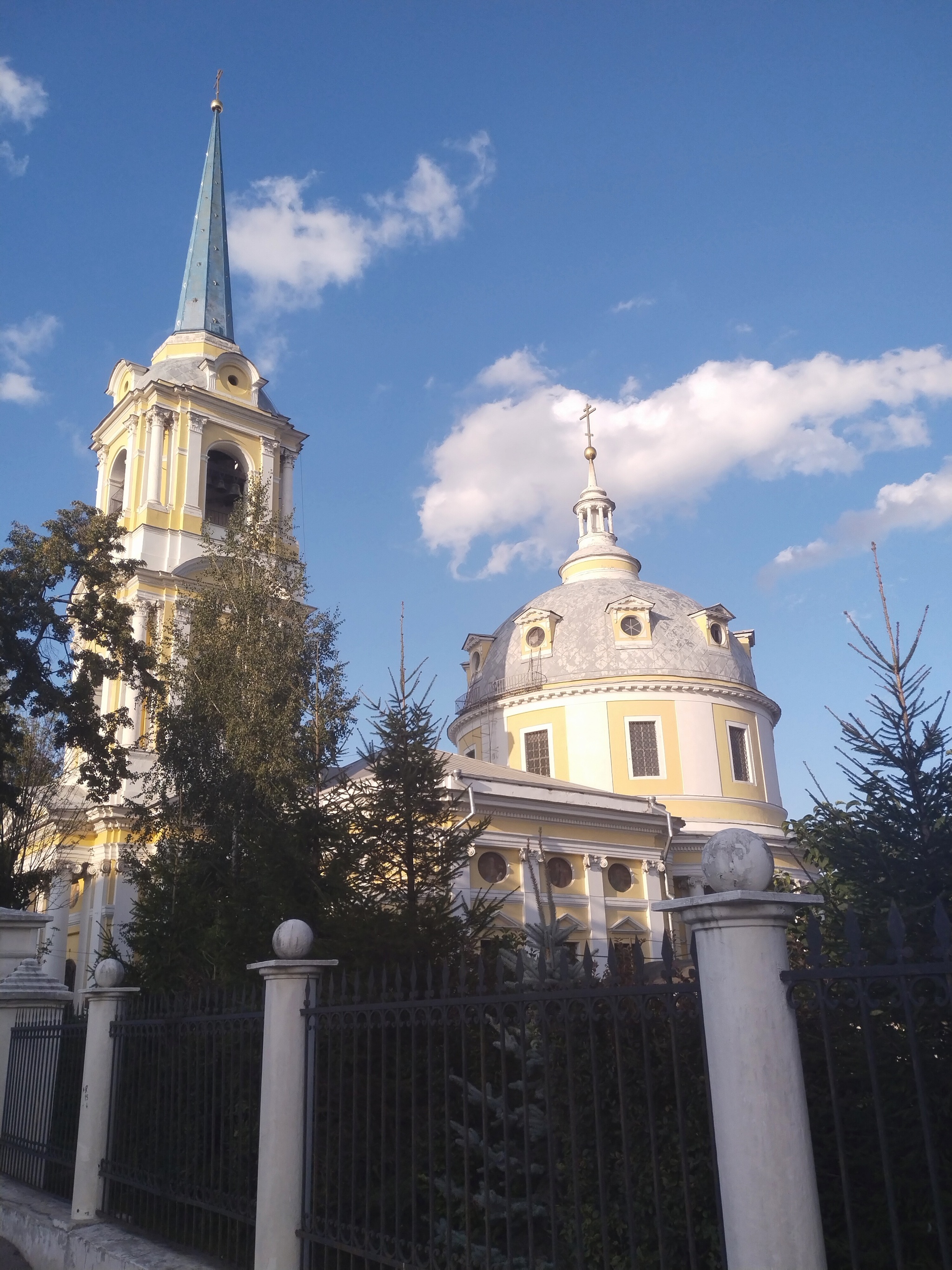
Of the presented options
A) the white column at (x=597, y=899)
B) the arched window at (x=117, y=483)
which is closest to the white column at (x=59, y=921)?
the arched window at (x=117, y=483)

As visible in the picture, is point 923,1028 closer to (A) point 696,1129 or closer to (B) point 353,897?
(A) point 696,1129

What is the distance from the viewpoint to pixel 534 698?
117 ft

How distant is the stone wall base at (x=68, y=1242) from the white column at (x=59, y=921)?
55.0 feet

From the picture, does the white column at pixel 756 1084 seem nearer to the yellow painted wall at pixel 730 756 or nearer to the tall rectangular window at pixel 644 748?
the tall rectangular window at pixel 644 748

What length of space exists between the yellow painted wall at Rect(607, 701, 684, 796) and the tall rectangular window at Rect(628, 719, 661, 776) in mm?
142

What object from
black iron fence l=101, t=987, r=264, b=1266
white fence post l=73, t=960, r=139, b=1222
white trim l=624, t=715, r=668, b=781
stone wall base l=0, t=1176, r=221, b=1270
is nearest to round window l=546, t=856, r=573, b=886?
white trim l=624, t=715, r=668, b=781

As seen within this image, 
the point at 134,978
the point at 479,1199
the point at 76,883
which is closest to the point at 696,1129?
the point at 479,1199

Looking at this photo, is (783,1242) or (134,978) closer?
(783,1242)

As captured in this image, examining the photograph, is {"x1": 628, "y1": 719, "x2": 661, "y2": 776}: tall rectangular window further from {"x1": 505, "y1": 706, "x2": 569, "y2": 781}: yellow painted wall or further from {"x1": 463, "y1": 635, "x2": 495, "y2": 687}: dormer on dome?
{"x1": 463, "y1": 635, "x2": 495, "y2": 687}: dormer on dome

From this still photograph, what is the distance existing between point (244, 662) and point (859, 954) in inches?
672

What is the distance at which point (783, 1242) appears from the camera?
358 cm

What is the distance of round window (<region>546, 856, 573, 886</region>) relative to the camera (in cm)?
2631

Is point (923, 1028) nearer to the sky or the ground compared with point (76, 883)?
nearer to the ground

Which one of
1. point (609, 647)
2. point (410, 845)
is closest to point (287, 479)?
point (609, 647)
